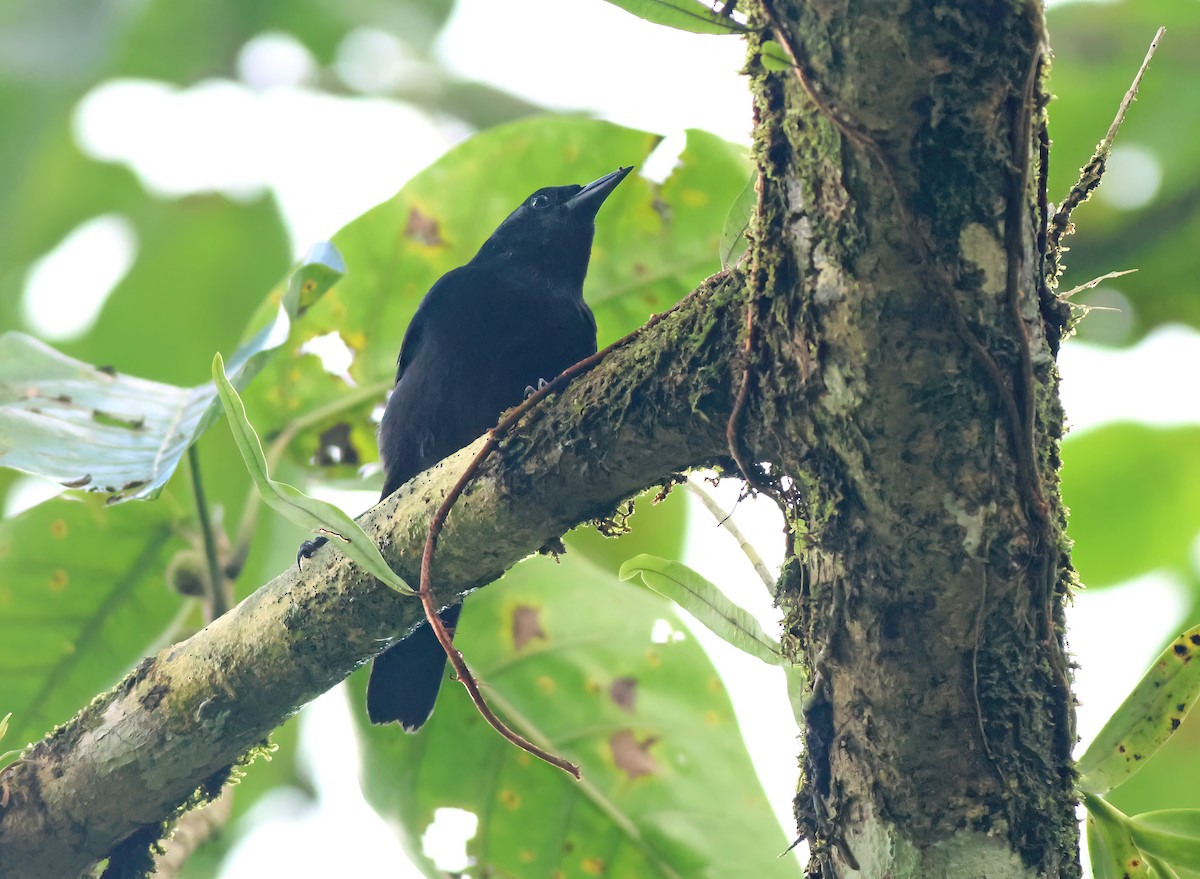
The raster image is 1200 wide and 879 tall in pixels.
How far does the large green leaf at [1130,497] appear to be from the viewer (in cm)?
335

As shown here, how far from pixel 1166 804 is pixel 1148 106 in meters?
2.00

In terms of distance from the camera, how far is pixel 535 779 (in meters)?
3.06

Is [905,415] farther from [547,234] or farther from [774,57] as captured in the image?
[547,234]

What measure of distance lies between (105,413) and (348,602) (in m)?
1.17

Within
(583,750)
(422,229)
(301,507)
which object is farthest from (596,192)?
(301,507)

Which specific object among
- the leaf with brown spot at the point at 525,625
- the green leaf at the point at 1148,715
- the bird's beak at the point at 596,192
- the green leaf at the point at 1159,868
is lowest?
the green leaf at the point at 1159,868

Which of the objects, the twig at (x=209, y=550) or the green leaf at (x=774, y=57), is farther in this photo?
the twig at (x=209, y=550)

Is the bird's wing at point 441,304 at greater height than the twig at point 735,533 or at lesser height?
greater

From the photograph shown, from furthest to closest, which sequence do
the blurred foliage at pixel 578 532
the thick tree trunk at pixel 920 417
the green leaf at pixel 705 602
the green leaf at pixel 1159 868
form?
the blurred foliage at pixel 578 532 → the green leaf at pixel 705 602 → the green leaf at pixel 1159 868 → the thick tree trunk at pixel 920 417

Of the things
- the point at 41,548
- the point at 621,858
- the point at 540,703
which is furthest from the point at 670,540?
the point at 41,548

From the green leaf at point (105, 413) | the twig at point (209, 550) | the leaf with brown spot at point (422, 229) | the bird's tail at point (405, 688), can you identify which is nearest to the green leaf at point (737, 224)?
the green leaf at point (105, 413)

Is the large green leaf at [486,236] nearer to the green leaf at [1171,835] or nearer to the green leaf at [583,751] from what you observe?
the green leaf at [583,751]

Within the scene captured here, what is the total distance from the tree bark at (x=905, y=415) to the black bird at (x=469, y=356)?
1544 mm

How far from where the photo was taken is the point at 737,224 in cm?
198
